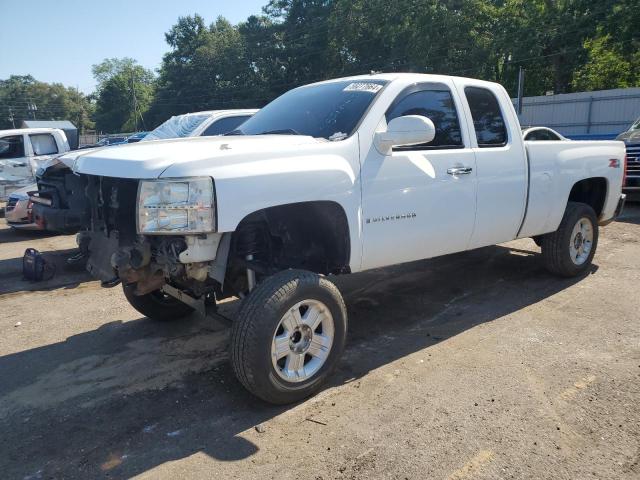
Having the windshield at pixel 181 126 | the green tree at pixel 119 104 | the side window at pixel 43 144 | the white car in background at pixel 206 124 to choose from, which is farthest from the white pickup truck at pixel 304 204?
the green tree at pixel 119 104

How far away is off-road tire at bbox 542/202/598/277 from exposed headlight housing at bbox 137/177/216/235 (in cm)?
416

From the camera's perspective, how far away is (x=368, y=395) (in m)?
3.52

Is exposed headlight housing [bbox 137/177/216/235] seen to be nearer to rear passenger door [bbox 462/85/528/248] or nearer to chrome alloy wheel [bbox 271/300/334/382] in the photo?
chrome alloy wheel [bbox 271/300/334/382]

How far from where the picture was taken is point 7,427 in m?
3.28

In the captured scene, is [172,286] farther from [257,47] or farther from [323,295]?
[257,47]

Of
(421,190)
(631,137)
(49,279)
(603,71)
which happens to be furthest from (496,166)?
(603,71)

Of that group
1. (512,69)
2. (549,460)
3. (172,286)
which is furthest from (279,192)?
(512,69)

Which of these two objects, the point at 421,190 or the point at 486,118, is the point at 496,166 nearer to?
the point at 486,118

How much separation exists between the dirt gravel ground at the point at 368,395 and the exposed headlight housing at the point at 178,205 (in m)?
1.22

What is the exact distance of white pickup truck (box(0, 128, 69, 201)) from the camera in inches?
489

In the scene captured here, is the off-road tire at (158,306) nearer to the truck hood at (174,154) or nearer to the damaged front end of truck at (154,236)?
the damaged front end of truck at (154,236)

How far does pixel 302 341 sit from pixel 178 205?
3.90 ft

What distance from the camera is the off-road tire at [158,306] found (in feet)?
15.6

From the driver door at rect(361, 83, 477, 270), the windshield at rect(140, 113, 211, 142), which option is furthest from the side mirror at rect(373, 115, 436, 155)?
the windshield at rect(140, 113, 211, 142)
